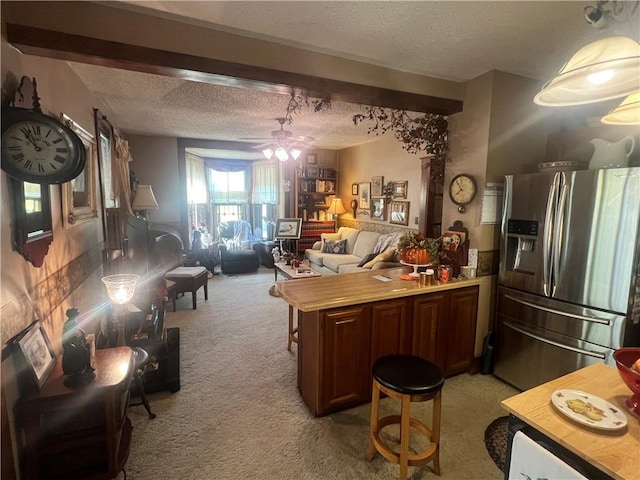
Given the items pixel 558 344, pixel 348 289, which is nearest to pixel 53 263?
pixel 348 289

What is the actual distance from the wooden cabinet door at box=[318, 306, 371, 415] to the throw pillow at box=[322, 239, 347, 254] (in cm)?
377

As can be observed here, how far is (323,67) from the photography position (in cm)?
233

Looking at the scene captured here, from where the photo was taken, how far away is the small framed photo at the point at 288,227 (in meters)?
6.39

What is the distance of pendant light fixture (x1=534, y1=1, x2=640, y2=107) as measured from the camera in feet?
3.34

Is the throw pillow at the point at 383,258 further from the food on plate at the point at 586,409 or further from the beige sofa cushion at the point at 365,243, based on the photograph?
the food on plate at the point at 586,409

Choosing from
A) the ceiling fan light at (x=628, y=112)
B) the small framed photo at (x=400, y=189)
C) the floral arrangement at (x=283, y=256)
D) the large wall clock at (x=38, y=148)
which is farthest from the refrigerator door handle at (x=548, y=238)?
the floral arrangement at (x=283, y=256)

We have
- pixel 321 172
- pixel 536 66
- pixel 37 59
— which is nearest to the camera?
pixel 37 59

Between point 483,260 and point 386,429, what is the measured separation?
164cm

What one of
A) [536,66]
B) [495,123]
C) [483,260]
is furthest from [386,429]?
[536,66]

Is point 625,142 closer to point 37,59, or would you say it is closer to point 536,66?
point 536,66

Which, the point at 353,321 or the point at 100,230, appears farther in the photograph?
the point at 100,230

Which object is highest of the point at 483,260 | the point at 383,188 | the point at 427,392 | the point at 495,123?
the point at 495,123

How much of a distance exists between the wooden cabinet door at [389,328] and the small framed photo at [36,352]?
6.30ft

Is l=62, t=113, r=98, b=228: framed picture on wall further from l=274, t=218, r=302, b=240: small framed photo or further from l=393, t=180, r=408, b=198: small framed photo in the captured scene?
l=393, t=180, r=408, b=198: small framed photo
